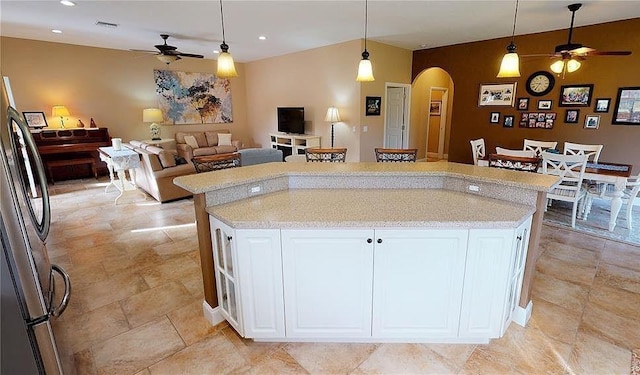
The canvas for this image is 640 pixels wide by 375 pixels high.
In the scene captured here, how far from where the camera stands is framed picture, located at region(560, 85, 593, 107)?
17.0 feet

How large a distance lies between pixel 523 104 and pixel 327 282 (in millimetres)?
5826

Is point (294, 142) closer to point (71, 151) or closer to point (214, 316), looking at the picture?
point (71, 151)

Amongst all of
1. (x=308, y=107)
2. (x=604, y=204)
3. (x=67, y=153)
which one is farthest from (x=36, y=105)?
(x=604, y=204)

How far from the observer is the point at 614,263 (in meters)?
3.14

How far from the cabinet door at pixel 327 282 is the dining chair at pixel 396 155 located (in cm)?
172

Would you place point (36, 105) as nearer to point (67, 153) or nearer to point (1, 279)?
point (67, 153)

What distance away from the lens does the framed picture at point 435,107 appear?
9171 mm

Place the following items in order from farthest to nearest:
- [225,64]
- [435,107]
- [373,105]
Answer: [435,107]
[373,105]
[225,64]

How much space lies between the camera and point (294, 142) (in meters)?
7.55

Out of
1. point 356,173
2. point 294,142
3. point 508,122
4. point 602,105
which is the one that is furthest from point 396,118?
point 356,173

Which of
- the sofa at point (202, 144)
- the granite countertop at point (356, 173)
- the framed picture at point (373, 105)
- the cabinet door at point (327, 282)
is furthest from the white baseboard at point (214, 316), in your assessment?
the sofa at point (202, 144)

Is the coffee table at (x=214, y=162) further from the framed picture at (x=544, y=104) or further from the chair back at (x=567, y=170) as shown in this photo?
the framed picture at (x=544, y=104)

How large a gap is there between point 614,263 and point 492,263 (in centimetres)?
229

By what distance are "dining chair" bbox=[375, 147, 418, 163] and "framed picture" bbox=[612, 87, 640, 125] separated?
13.1 feet
